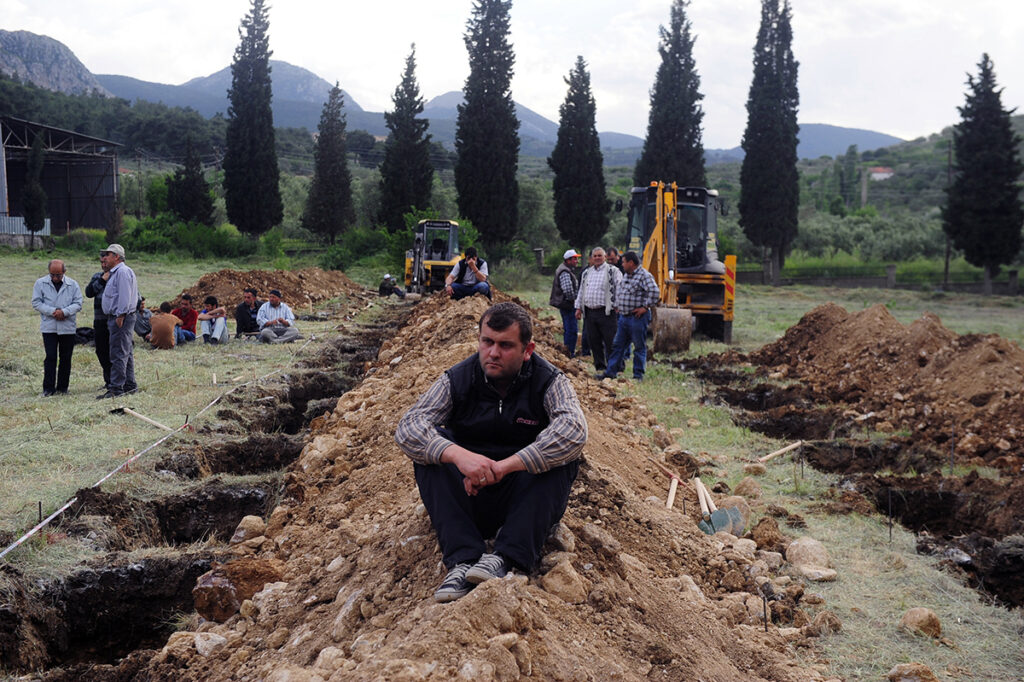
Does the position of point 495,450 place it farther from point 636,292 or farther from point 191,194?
point 191,194

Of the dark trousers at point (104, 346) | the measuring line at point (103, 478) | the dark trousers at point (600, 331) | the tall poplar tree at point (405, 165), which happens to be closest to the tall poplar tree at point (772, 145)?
the tall poplar tree at point (405, 165)

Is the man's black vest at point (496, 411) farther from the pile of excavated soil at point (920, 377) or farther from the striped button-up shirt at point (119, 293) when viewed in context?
the striped button-up shirt at point (119, 293)

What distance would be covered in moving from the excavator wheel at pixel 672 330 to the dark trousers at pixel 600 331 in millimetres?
2491

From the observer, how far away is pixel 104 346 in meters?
9.25

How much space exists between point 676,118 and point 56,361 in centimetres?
3167

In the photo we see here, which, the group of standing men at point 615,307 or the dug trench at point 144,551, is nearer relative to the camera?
the dug trench at point 144,551

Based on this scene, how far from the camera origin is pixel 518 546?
136 inches

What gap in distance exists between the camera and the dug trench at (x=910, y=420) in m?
5.94

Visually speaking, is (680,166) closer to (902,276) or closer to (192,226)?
(902,276)

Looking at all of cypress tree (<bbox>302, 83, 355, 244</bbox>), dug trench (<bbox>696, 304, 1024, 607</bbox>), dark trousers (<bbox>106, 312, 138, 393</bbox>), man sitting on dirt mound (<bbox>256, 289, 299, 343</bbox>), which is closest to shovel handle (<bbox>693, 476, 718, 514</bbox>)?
dug trench (<bbox>696, 304, 1024, 607</bbox>)

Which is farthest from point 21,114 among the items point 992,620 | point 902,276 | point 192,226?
point 992,620

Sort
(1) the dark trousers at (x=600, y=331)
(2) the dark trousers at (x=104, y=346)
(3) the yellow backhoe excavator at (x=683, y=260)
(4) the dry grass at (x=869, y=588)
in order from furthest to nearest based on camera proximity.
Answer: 1. (3) the yellow backhoe excavator at (x=683, y=260)
2. (1) the dark trousers at (x=600, y=331)
3. (2) the dark trousers at (x=104, y=346)
4. (4) the dry grass at (x=869, y=588)

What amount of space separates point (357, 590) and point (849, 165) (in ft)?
262

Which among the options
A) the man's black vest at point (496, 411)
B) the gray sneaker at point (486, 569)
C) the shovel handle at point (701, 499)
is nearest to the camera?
the gray sneaker at point (486, 569)
